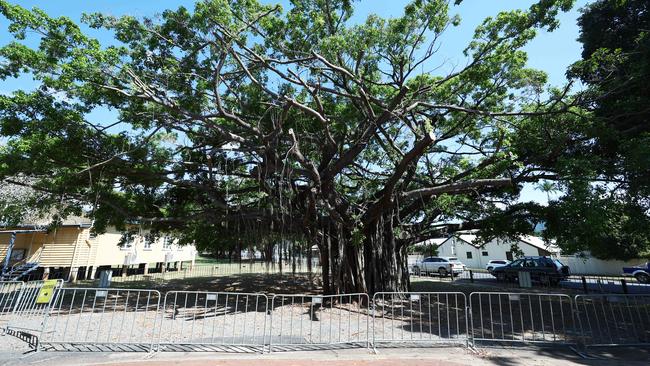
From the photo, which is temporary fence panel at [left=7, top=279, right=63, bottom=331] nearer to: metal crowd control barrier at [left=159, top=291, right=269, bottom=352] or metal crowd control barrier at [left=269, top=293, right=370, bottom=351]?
metal crowd control barrier at [left=159, top=291, right=269, bottom=352]

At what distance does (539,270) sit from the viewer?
2211 centimetres

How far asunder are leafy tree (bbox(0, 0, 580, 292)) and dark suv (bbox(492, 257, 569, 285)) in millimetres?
10405

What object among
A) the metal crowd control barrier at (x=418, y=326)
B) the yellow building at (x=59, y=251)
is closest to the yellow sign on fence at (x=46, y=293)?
the metal crowd control barrier at (x=418, y=326)

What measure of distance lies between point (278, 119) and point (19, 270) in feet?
62.0

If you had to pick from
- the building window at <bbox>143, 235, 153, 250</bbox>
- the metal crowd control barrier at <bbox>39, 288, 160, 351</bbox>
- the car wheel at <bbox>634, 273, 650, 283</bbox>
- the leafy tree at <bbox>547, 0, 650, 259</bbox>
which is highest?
the leafy tree at <bbox>547, 0, 650, 259</bbox>

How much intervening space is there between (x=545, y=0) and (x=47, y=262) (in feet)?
85.5

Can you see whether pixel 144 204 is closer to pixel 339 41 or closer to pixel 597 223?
pixel 339 41

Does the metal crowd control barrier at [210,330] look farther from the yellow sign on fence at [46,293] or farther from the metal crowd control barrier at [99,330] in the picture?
the yellow sign on fence at [46,293]

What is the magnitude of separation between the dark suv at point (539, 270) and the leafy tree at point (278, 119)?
34.1 ft

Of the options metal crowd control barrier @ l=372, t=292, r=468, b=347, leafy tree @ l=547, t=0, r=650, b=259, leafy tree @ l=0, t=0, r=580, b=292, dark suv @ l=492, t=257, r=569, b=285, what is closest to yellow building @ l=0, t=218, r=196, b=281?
leafy tree @ l=0, t=0, r=580, b=292

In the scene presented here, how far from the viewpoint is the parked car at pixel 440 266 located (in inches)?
1132

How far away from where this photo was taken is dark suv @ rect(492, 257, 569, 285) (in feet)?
70.0

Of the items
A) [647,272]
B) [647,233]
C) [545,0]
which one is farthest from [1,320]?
[647,272]

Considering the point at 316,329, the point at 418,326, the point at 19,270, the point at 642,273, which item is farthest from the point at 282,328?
the point at 642,273
